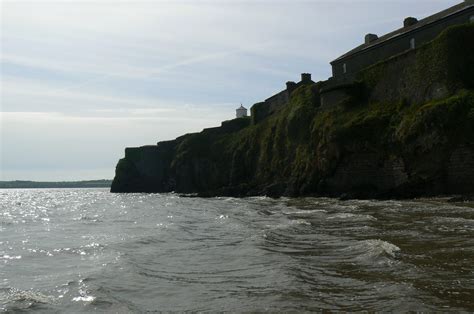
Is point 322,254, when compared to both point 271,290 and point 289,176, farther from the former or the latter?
point 289,176

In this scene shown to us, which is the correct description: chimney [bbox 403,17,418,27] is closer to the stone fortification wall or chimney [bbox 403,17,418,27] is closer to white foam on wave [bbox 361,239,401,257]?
the stone fortification wall

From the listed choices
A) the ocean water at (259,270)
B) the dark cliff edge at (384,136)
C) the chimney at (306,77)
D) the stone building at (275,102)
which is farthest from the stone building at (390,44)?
the ocean water at (259,270)

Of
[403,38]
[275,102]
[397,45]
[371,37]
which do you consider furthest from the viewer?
[275,102]

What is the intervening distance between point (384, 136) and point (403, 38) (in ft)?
57.1

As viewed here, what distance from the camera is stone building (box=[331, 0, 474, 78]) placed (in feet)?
153

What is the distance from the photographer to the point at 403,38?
53750 mm

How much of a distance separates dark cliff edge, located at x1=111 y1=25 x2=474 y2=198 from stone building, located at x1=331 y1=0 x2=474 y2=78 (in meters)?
4.91

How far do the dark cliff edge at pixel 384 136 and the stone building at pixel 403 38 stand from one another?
491cm

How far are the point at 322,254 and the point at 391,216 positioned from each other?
34.5 ft

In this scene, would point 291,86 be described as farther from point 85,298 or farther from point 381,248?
point 85,298

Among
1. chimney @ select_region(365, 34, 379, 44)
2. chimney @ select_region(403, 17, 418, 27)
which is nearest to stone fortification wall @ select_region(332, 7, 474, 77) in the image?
chimney @ select_region(365, 34, 379, 44)

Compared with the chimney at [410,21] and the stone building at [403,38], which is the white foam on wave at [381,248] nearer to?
the stone building at [403,38]

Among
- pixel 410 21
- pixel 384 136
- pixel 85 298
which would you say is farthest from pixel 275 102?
pixel 85 298

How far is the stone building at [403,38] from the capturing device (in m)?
46.6
